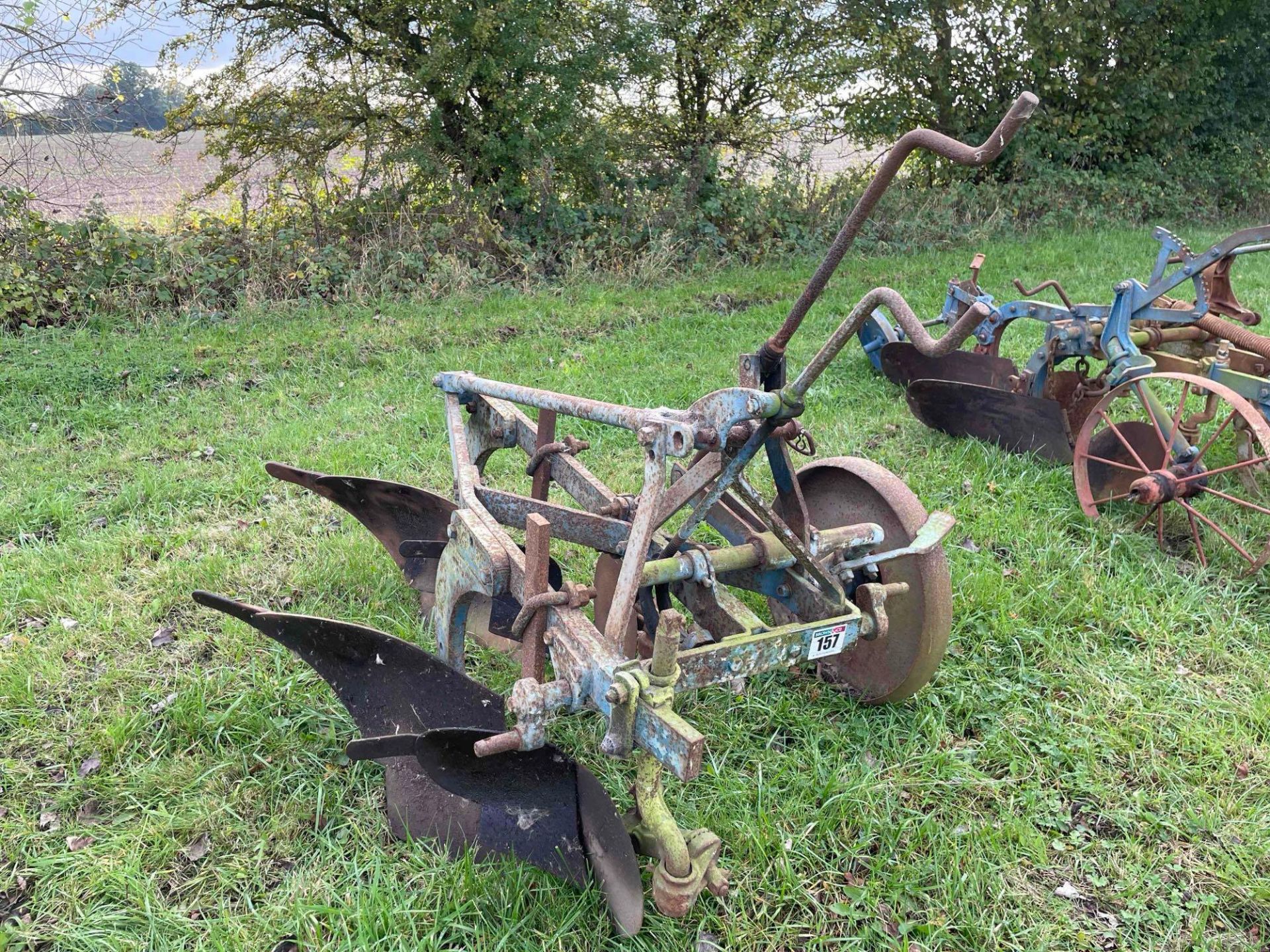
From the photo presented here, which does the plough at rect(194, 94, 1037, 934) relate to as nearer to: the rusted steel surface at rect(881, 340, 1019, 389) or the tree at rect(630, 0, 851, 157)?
the rusted steel surface at rect(881, 340, 1019, 389)

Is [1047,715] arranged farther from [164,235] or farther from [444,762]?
[164,235]

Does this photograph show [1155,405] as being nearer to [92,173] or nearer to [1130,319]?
[1130,319]

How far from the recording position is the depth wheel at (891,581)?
2553 mm

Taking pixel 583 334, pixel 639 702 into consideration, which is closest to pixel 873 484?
pixel 639 702

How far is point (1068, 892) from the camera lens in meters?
2.17

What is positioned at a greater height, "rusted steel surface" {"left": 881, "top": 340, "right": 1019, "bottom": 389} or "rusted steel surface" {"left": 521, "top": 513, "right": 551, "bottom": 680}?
"rusted steel surface" {"left": 881, "top": 340, "right": 1019, "bottom": 389}

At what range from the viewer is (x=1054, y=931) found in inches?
81.1

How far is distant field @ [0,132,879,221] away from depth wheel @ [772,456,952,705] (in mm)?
6468

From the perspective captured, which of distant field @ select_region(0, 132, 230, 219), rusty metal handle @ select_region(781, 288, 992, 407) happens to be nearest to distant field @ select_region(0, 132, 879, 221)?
distant field @ select_region(0, 132, 230, 219)

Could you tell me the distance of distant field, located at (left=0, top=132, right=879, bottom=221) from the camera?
655 cm

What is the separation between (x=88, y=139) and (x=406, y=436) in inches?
160

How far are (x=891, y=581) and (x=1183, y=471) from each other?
1616 mm

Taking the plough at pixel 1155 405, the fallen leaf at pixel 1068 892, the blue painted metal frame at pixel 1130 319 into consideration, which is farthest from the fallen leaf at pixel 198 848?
the blue painted metal frame at pixel 1130 319

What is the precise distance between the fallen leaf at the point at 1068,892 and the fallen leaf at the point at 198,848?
2210mm
